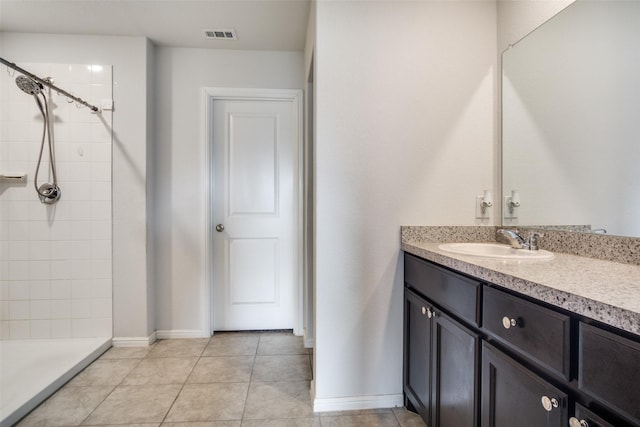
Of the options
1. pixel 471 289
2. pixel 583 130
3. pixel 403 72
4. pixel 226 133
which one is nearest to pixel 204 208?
pixel 226 133

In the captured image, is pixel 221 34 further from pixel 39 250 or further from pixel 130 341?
pixel 130 341

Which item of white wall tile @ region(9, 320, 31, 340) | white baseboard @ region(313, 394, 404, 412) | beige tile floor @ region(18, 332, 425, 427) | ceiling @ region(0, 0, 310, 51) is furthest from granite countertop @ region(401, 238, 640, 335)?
white wall tile @ region(9, 320, 31, 340)

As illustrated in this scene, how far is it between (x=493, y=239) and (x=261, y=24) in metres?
2.09

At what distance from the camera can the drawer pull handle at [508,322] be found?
0.82 meters

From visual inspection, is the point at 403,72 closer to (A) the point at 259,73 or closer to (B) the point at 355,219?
(B) the point at 355,219

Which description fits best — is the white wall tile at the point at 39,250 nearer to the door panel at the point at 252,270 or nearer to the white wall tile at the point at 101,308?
the white wall tile at the point at 101,308

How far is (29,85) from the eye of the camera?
201cm

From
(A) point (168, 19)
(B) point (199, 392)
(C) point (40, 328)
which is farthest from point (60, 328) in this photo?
(A) point (168, 19)

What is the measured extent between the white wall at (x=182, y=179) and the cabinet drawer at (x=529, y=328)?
2.13m

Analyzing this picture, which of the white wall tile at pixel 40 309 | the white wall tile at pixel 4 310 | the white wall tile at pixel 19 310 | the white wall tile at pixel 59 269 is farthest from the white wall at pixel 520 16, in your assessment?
the white wall tile at pixel 4 310

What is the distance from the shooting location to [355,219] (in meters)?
1.57

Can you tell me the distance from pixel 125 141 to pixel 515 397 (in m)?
2.71

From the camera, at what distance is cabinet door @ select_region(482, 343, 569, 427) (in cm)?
69

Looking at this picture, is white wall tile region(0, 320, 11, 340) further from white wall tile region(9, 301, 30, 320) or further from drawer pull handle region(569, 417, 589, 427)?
drawer pull handle region(569, 417, 589, 427)
